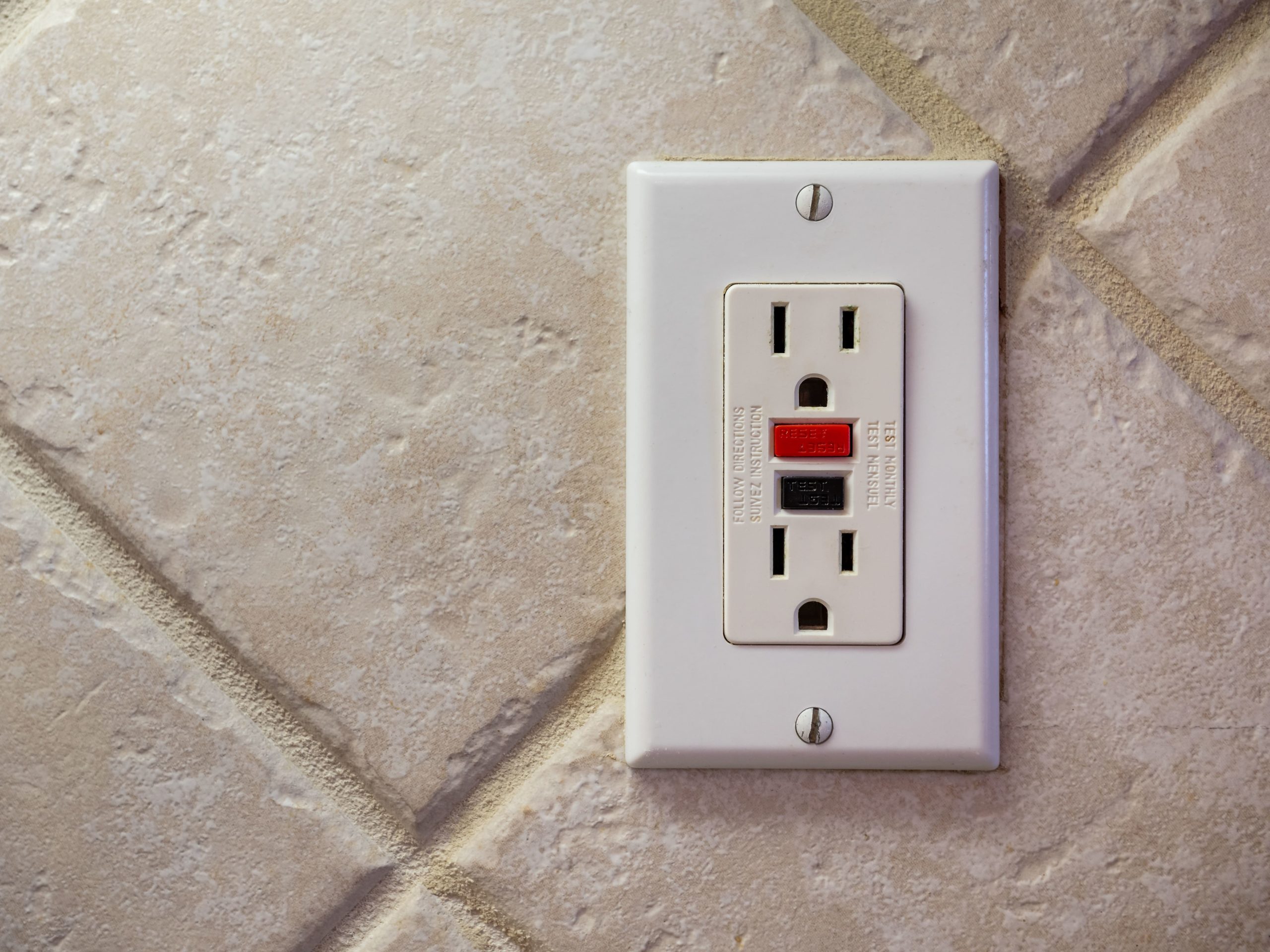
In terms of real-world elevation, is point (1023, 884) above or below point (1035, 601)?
below

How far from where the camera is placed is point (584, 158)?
38 centimetres

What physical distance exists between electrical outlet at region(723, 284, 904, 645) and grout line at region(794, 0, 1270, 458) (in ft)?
0.25

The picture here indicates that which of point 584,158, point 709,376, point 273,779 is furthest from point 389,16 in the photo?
point 273,779

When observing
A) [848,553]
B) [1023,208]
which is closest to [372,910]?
[848,553]

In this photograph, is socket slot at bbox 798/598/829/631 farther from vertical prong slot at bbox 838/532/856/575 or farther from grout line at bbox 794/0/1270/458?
grout line at bbox 794/0/1270/458

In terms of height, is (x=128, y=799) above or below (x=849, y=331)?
below

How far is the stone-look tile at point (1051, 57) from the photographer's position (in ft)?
1.20

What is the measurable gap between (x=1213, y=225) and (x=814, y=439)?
20 cm

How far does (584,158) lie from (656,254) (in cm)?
6

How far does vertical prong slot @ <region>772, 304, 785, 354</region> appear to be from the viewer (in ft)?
1.18

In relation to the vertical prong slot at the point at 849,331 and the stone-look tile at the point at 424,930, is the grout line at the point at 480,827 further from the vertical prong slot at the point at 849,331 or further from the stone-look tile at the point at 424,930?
the vertical prong slot at the point at 849,331

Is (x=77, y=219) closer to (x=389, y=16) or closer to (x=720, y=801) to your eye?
(x=389, y=16)

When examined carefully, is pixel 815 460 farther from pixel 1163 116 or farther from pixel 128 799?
pixel 128 799

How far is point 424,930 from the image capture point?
1.25 feet
